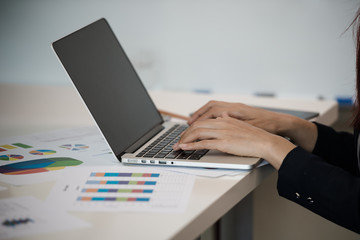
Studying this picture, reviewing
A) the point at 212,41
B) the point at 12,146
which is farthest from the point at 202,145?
the point at 212,41

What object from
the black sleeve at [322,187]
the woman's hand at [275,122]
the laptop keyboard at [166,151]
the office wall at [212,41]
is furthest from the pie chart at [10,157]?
→ the office wall at [212,41]

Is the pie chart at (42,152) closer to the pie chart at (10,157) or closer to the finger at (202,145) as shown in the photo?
the pie chart at (10,157)

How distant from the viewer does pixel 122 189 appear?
2.35 ft

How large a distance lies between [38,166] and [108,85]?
207mm

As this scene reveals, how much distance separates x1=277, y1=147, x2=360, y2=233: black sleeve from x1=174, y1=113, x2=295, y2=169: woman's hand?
25 millimetres

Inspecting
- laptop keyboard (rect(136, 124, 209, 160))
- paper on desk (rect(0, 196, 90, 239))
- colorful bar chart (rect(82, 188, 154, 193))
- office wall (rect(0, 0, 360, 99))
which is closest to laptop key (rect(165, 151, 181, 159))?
laptop keyboard (rect(136, 124, 209, 160))

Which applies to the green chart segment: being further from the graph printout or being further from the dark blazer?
the dark blazer

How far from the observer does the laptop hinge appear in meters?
0.87

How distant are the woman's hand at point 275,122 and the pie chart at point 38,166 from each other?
0.31 metres

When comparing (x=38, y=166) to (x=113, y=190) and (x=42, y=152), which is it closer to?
(x=42, y=152)

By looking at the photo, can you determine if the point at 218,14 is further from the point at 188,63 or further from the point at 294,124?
the point at 294,124

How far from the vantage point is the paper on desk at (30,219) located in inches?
23.2

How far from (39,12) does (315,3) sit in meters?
1.09

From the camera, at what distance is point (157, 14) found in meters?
1.76
